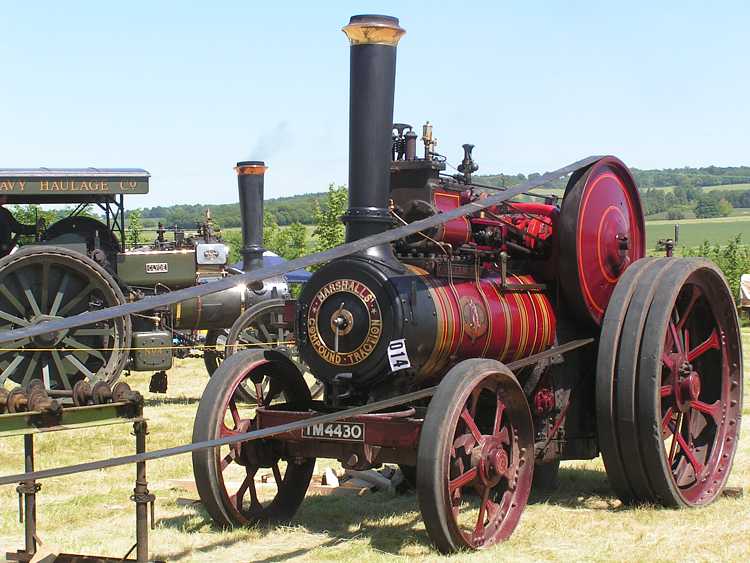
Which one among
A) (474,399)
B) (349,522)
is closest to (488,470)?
(474,399)

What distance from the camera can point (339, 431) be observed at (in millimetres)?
5223

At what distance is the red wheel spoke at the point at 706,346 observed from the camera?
6684mm

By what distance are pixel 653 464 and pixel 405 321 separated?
1720 mm

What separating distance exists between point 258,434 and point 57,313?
23.0 feet

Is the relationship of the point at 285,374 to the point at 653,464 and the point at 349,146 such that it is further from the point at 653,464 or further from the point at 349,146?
the point at 653,464

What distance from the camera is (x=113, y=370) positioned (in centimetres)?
1101

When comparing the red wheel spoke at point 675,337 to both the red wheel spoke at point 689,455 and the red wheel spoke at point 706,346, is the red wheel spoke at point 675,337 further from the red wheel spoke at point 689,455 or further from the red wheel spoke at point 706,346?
the red wheel spoke at point 689,455

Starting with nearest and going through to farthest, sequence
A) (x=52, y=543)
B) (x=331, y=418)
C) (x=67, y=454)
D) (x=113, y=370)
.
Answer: (x=331, y=418)
(x=52, y=543)
(x=67, y=454)
(x=113, y=370)

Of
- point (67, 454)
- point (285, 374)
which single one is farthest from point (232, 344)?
point (285, 374)

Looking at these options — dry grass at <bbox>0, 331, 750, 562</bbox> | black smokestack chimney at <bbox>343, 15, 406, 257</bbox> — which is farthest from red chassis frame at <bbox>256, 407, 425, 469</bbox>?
black smokestack chimney at <bbox>343, 15, 406, 257</bbox>

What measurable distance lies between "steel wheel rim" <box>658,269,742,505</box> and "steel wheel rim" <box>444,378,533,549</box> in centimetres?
119

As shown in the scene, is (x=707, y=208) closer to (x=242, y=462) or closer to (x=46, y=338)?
(x=46, y=338)

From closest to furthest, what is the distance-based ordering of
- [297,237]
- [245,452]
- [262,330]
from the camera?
[245,452] → [262,330] → [297,237]

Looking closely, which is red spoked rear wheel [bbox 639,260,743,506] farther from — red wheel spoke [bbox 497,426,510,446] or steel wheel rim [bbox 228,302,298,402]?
steel wheel rim [bbox 228,302,298,402]
